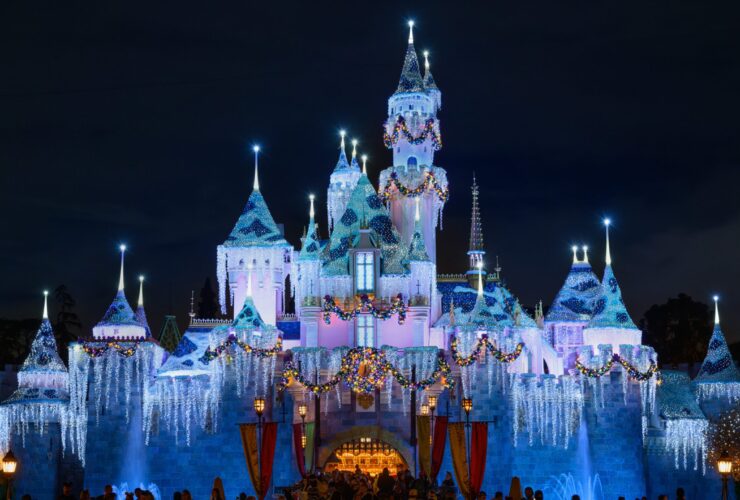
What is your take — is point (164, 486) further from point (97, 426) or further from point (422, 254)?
point (422, 254)

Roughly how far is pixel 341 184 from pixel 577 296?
1104 centimetres

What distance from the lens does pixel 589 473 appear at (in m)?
45.4

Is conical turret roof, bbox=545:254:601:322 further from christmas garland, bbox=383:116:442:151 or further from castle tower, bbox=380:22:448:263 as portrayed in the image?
christmas garland, bbox=383:116:442:151

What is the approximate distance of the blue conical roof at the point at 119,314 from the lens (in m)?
47.6

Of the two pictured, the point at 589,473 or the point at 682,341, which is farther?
the point at 682,341

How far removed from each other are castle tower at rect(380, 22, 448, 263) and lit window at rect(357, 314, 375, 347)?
465 cm

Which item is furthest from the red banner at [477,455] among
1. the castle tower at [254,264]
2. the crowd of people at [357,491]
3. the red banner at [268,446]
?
the castle tower at [254,264]

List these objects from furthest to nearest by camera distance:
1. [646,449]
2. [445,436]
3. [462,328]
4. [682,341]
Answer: [682,341] < [646,449] < [462,328] < [445,436]

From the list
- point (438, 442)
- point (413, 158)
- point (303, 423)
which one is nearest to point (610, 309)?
point (438, 442)

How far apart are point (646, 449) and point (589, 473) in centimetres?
474

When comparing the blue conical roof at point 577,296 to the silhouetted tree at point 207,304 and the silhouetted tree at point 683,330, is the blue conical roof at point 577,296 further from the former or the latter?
the silhouetted tree at point 207,304

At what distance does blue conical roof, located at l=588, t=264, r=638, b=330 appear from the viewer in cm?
4719

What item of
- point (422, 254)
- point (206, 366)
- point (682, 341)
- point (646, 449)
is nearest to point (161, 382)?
point (206, 366)

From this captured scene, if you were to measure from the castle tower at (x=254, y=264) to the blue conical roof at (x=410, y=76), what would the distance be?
26.9 ft
